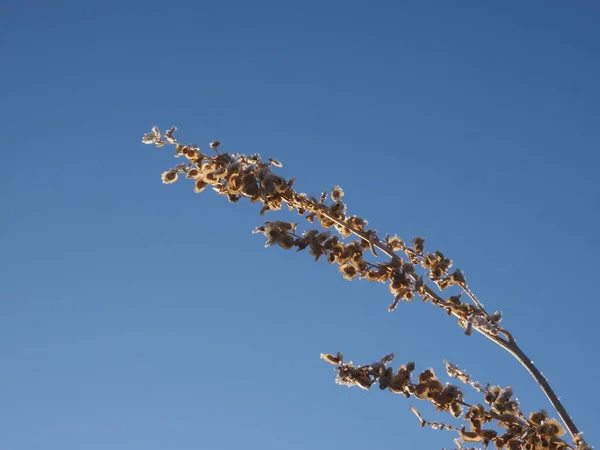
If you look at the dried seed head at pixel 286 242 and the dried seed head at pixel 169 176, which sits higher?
the dried seed head at pixel 169 176

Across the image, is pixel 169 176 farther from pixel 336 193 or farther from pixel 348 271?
pixel 348 271

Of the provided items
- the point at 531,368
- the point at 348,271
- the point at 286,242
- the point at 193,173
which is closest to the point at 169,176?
the point at 193,173

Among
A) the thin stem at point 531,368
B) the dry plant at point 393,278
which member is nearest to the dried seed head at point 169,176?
the dry plant at point 393,278

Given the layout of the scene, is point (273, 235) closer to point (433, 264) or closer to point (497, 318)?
point (433, 264)

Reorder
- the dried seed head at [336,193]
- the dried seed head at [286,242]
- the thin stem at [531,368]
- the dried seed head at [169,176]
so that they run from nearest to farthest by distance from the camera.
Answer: the thin stem at [531,368]
the dried seed head at [286,242]
the dried seed head at [336,193]
the dried seed head at [169,176]

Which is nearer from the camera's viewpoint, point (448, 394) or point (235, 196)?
point (448, 394)

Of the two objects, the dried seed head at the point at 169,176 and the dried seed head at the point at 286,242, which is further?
the dried seed head at the point at 169,176

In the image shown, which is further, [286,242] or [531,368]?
[286,242]

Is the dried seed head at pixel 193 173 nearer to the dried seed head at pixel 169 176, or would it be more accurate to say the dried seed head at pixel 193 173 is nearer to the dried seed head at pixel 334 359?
the dried seed head at pixel 169 176

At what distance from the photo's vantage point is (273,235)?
272 cm

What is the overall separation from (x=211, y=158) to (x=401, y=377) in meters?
1.31

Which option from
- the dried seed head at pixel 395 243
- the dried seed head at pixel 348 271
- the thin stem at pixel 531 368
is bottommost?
the thin stem at pixel 531 368

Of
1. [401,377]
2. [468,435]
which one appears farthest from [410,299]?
[468,435]

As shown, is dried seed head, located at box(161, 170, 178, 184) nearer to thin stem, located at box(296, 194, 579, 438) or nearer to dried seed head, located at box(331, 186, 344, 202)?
dried seed head, located at box(331, 186, 344, 202)
